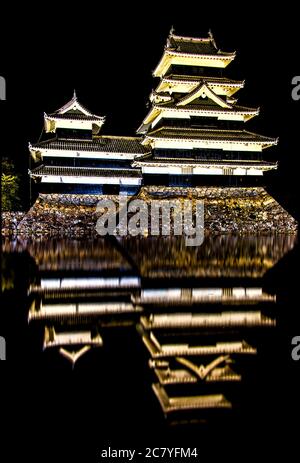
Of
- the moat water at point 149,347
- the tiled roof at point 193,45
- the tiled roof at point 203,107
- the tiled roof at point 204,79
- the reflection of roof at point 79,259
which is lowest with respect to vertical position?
the moat water at point 149,347

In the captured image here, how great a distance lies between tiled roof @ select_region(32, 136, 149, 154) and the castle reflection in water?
1970 centimetres

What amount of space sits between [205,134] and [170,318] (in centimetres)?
2857

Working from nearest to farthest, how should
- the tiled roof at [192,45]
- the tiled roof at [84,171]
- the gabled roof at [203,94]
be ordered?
the tiled roof at [84,171], the gabled roof at [203,94], the tiled roof at [192,45]

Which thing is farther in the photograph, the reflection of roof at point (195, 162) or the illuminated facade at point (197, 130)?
the illuminated facade at point (197, 130)

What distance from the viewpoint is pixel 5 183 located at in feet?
119

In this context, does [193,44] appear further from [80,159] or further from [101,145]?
[80,159]

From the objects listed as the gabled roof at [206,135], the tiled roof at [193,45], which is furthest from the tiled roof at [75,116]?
the tiled roof at [193,45]

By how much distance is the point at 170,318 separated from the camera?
9109 millimetres

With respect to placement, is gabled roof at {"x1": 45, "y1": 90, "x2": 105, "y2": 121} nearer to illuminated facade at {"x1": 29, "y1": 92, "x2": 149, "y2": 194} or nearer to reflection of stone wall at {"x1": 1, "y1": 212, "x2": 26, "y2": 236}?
illuminated facade at {"x1": 29, "y1": 92, "x2": 149, "y2": 194}

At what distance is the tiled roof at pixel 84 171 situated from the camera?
34591 mm

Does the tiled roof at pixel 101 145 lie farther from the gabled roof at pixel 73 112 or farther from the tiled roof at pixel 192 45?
the tiled roof at pixel 192 45

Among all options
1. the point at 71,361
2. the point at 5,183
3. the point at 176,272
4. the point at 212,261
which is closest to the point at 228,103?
the point at 5,183
